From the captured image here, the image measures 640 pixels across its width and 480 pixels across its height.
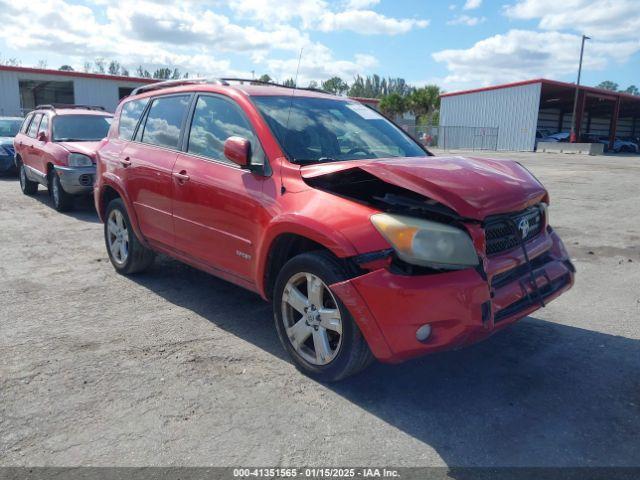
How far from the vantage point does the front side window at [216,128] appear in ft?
12.9

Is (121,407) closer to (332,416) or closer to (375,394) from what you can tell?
(332,416)

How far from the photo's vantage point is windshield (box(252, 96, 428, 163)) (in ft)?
12.6

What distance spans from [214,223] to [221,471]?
1.98 meters

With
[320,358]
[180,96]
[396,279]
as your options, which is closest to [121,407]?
[320,358]

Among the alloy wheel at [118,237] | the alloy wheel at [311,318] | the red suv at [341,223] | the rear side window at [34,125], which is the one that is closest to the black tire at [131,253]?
the alloy wheel at [118,237]

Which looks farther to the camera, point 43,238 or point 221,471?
point 43,238

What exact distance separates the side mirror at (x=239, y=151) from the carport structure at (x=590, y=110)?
39.9 metres

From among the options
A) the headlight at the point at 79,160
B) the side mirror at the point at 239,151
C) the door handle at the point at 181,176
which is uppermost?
the side mirror at the point at 239,151

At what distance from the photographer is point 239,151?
11.8 feet

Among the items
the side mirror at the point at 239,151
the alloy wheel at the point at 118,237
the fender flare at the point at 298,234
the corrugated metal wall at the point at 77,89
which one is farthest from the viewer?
the corrugated metal wall at the point at 77,89

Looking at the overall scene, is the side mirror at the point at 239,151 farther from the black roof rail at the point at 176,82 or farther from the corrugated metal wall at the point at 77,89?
the corrugated metal wall at the point at 77,89

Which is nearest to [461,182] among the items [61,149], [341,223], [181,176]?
[341,223]

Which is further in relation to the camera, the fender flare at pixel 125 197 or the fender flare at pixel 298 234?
the fender flare at pixel 125 197

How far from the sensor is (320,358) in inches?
130
